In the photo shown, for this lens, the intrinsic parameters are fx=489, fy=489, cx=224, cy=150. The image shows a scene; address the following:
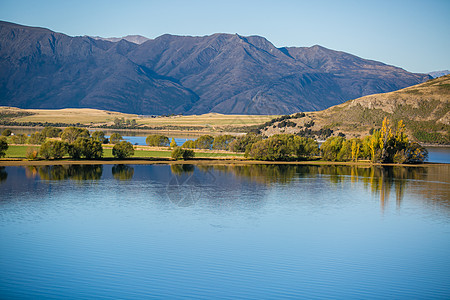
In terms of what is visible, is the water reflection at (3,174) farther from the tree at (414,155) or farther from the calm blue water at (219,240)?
the tree at (414,155)

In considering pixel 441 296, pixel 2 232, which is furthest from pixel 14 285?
pixel 441 296

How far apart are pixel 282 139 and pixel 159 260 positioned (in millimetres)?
71612

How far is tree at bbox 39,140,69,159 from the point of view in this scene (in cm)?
8038

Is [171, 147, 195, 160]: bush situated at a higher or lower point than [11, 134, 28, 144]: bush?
lower

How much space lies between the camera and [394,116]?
17488cm

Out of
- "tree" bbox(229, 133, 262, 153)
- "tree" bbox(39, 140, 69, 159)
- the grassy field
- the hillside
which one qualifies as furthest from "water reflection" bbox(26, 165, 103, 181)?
the hillside

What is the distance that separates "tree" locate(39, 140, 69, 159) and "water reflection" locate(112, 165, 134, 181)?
36.3ft

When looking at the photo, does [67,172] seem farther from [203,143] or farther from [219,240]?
[203,143]

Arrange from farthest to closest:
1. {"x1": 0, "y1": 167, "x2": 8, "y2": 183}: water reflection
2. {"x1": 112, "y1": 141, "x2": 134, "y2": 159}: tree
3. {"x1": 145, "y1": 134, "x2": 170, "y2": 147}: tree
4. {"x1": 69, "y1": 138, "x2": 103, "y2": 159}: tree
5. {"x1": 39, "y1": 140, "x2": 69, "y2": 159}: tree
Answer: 1. {"x1": 145, "y1": 134, "x2": 170, "y2": 147}: tree
2. {"x1": 112, "y1": 141, "x2": 134, "y2": 159}: tree
3. {"x1": 69, "y1": 138, "x2": 103, "y2": 159}: tree
4. {"x1": 39, "y1": 140, "x2": 69, "y2": 159}: tree
5. {"x1": 0, "y1": 167, "x2": 8, "y2": 183}: water reflection

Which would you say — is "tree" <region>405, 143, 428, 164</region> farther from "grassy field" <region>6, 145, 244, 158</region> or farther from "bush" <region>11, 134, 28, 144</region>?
"bush" <region>11, 134, 28, 144</region>

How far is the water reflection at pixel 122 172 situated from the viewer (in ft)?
209

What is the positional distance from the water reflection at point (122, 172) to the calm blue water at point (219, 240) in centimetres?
366

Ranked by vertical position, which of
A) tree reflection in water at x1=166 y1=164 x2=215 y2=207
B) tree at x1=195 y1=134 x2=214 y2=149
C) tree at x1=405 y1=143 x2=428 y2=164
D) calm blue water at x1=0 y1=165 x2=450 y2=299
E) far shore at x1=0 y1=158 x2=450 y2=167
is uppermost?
tree at x1=195 y1=134 x2=214 y2=149

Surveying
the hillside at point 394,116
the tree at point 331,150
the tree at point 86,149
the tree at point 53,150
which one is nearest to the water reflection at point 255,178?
the tree at point 53,150
